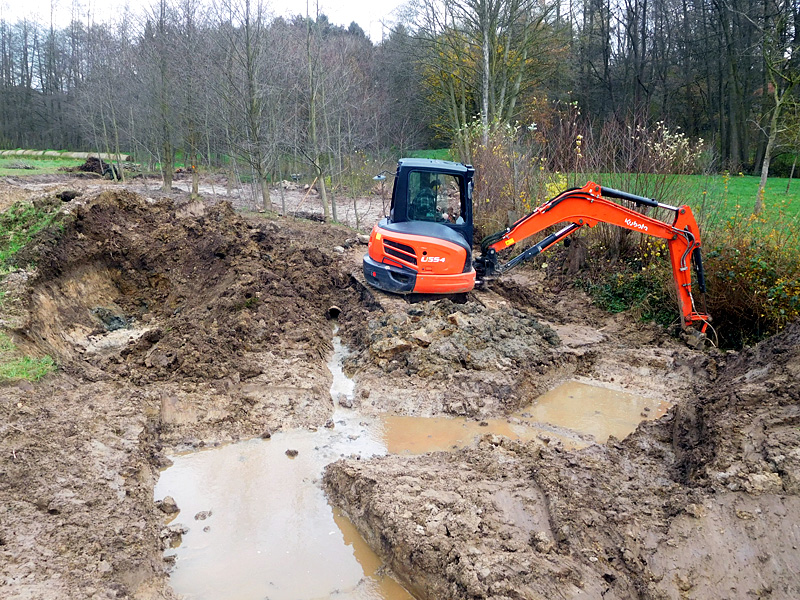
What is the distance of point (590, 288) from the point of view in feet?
37.3

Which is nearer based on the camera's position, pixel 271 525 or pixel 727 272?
pixel 271 525

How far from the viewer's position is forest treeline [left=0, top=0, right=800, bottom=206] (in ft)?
56.7

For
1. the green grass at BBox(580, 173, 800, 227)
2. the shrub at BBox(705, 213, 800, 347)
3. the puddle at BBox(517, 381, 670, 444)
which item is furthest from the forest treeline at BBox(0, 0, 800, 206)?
the puddle at BBox(517, 381, 670, 444)

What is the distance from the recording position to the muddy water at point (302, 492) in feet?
15.3

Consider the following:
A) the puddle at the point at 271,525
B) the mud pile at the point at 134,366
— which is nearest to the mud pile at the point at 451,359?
the mud pile at the point at 134,366

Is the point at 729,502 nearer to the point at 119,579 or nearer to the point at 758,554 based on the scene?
the point at 758,554

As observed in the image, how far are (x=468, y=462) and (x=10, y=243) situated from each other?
9.07 m

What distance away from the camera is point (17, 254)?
993 cm

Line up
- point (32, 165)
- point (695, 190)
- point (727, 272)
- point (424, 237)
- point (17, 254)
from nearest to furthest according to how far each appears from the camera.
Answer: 1. point (424, 237)
2. point (727, 272)
3. point (17, 254)
4. point (695, 190)
5. point (32, 165)

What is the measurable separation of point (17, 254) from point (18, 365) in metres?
3.92

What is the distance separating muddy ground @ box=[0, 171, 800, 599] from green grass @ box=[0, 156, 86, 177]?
20490 mm

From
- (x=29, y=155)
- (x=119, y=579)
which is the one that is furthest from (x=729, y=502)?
(x=29, y=155)

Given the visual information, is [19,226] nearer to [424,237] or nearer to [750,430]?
[424,237]

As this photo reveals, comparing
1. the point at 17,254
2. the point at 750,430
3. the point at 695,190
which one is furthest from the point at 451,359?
the point at 17,254
